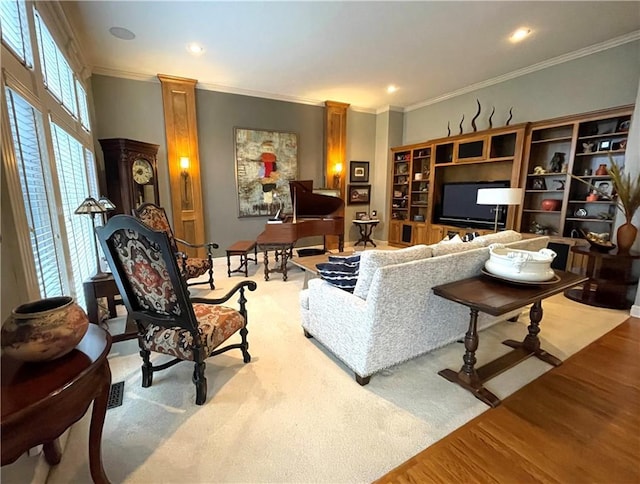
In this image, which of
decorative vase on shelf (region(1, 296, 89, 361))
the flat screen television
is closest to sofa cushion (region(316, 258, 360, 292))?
decorative vase on shelf (region(1, 296, 89, 361))

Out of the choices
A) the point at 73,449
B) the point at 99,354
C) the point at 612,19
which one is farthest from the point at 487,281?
the point at 612,19

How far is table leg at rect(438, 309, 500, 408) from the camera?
1891 mm

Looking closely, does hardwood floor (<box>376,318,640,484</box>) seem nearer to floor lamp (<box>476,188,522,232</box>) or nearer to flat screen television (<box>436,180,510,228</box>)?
floor lamp (<box>476,188,522,232</box>)

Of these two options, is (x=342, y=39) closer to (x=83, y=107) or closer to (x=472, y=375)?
(x=83, y=107)

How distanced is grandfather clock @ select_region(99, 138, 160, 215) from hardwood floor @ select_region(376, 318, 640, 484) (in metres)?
4.33

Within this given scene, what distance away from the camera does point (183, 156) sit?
4.87 m

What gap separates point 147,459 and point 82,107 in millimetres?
4062

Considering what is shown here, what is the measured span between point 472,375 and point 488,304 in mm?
671

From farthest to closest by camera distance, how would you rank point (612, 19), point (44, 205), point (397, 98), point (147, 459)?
point (397, 98)
point (612, 19)
point (44, 205)
point (147, 459)

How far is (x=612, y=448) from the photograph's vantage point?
155cm

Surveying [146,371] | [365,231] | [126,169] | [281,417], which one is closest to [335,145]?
[365,231]

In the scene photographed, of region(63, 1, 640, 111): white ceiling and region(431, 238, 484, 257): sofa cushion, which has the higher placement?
region(63, 1, 640, 111): white ceiling

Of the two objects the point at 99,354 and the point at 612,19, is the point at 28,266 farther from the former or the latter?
the point at 612,19

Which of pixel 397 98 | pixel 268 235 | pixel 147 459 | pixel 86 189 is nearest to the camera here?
pixel 147 459
